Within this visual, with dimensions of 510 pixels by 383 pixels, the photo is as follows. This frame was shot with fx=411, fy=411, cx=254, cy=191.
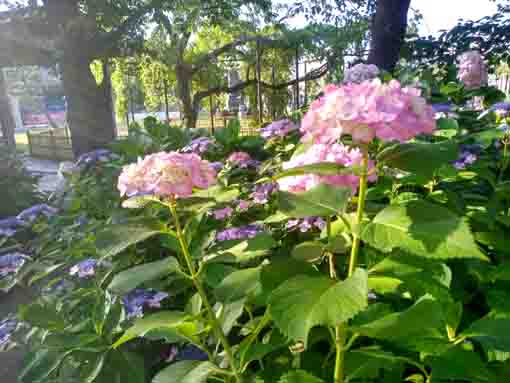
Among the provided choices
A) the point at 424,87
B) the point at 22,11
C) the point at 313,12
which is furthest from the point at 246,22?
the point at 424,87

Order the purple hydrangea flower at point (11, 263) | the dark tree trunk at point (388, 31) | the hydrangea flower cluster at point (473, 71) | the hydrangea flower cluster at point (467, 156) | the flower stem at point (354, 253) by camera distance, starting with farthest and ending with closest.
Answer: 1. the dark tree trunk at point (388, 31)
2. the hydrangea flower cluster at point (473, 71)
3. the purple hydrangea flower at point (11, 263)
4. the hydrangea flower cluster at point (467, 156)
5. the flower stem at point (354, 253)

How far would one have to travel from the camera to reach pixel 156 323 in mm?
765

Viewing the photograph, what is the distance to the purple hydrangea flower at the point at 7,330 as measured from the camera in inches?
58.1

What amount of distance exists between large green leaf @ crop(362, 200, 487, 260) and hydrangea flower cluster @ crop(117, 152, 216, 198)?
39 centimetres

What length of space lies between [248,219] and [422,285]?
38.4 inches

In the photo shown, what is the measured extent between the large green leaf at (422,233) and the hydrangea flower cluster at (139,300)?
2.66 ft

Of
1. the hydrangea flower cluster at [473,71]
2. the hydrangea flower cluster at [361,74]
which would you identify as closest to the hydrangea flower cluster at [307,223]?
the hydrangea flower cluster at [361,74]

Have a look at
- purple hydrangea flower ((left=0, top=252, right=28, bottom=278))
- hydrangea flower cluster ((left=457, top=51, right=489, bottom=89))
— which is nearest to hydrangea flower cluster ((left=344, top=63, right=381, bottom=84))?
hydrangea flower cluster ((left=457, top=51, right=489, bottom=89))

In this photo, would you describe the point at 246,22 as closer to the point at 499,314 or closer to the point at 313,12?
the point at 313,12

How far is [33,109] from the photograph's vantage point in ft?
154

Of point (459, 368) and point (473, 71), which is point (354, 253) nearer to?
point (459, 368)

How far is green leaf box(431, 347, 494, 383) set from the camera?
0.70m

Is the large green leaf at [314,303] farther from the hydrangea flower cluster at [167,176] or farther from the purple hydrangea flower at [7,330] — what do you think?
the purple hydrangea flower at [7,330]

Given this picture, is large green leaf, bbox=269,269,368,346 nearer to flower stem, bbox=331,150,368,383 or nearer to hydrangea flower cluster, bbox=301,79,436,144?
flower stem, bbox=331,150,368,383
